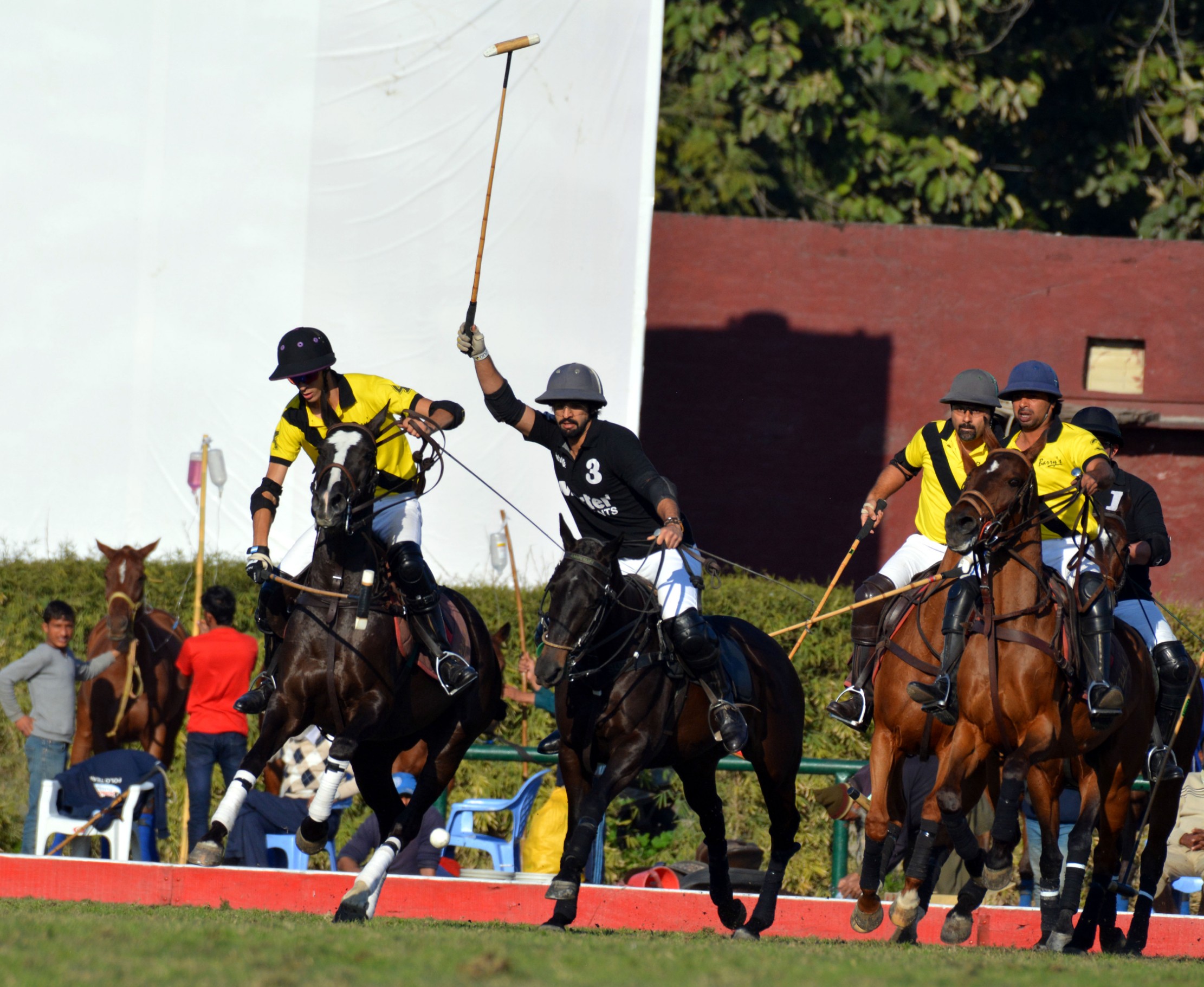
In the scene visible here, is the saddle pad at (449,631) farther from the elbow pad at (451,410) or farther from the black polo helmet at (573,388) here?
the black polo helmet at (573,388)

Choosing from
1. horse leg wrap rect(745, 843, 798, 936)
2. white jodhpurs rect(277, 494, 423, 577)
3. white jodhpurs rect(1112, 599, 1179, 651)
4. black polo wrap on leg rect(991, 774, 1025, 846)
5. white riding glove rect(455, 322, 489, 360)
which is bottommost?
horse leg wrap rect(745, 843, 798, 936)

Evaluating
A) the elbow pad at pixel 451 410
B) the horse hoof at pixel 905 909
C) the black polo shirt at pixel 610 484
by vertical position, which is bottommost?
the horse hoof at pixel 905 909

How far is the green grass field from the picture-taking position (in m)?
5.75

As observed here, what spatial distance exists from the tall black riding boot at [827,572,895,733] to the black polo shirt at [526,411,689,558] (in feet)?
4.86

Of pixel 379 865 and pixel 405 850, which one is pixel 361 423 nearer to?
pixel 379 865

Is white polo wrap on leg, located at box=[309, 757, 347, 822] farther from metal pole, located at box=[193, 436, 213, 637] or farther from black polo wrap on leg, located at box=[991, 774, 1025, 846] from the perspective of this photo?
metal pole, located at box=[193, 436, 213, 637]

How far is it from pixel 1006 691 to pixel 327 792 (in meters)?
3.58

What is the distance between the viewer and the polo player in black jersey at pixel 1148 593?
32.4ft

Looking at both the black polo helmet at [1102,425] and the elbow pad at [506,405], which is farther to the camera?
the black polo helmet at [1102,425]

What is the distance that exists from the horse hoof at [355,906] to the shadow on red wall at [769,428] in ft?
37.0

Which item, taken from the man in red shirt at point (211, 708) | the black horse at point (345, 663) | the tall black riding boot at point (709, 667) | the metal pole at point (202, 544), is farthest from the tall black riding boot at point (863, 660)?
the metal pole at point (202, 544)

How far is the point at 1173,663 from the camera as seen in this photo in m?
9.81

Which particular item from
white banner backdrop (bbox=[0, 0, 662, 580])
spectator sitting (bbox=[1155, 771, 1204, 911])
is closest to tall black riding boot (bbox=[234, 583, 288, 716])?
spectator sitting (bbox=[1155, 771, 1204, 911])

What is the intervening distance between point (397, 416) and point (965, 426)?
322cm
